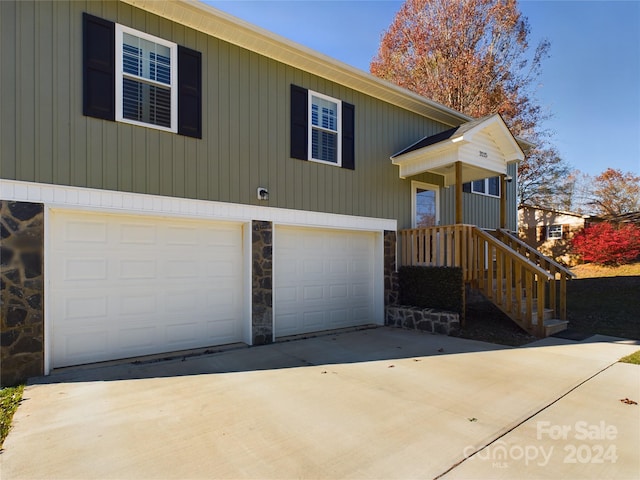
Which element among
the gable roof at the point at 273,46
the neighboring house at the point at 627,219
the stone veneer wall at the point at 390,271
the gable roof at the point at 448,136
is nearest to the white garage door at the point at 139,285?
the gable roof at the point at 273,46

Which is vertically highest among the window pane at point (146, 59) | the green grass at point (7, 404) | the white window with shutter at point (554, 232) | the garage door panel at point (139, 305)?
the window pane at point (146, 59)

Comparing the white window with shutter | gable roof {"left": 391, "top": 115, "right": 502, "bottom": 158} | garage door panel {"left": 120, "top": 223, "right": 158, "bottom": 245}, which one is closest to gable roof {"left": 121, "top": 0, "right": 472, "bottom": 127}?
gable roof {"left": 391, "top": 115, "right": 502, "bottom": 158}

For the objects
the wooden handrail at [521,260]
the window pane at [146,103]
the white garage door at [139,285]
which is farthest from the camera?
the wooden handrail at [521,260]

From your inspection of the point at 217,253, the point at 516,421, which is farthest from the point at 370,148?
the point at 516,421

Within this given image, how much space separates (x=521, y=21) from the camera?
641 inches

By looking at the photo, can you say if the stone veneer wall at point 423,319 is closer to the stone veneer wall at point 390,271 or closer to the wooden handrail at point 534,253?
the stone veneer wall at point 390,271

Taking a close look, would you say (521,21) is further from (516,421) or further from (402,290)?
(516,421)

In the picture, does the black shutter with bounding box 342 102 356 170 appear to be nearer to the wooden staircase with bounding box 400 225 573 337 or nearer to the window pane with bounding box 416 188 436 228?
the wooden staircase with bounding box 400 225 573 337

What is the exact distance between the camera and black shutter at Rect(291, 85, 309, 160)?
22.6 feet

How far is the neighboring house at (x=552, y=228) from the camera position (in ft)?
59.4

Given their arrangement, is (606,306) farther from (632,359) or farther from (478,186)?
(632,359)

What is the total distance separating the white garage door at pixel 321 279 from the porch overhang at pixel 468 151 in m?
1.90

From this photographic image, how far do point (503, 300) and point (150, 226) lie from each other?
21.0ft

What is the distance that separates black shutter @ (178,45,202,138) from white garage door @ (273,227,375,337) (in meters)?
2.25
